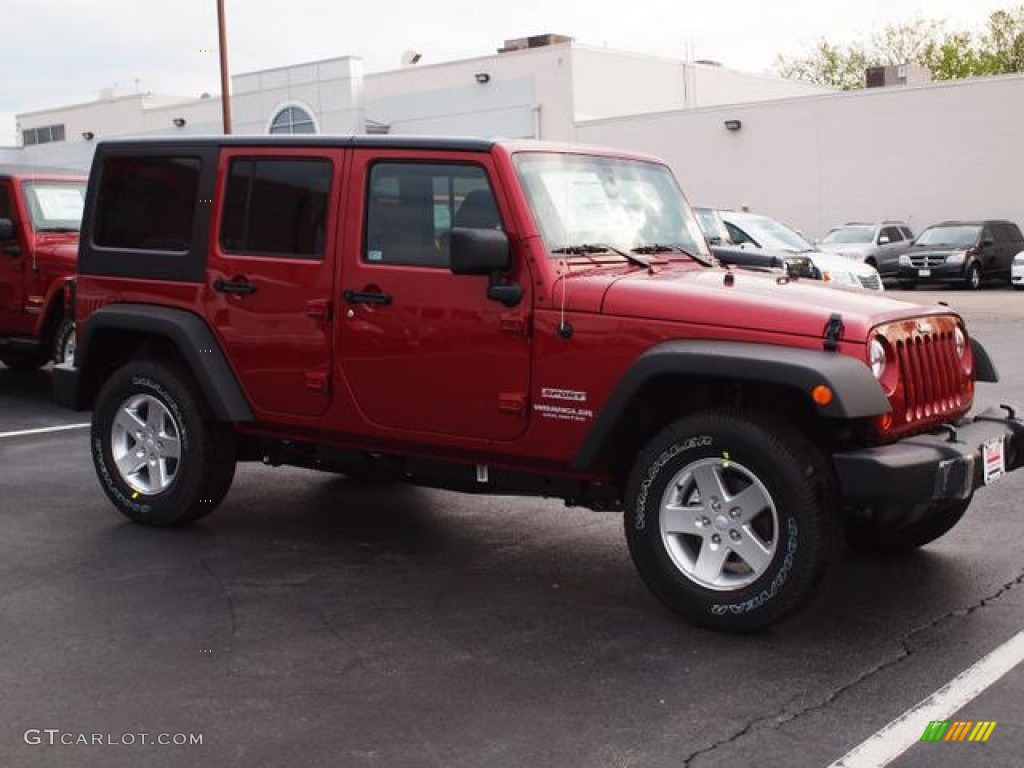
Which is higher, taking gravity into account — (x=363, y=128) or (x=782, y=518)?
(x=363, y=128)

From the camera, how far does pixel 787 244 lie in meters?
20.5

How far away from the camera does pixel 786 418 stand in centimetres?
526

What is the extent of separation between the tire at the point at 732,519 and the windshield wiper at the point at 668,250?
119 centimetres

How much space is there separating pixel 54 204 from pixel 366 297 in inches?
299

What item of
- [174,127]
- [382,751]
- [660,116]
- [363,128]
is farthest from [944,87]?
[382,751]

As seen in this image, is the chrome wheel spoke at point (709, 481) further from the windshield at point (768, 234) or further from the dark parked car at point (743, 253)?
the windshield at point (768, 234)

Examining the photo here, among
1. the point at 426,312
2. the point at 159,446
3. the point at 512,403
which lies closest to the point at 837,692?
the point at 512,403

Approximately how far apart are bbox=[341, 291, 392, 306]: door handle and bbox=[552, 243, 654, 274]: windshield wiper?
840mm

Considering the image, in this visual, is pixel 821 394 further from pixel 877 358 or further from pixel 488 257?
pixel 488 257

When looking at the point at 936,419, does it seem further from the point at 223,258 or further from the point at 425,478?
the point at 223,258

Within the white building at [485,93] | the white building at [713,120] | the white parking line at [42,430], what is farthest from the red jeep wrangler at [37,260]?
the white building at [485,93]

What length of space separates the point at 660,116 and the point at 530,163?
3657cm

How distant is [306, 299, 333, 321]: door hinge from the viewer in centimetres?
629

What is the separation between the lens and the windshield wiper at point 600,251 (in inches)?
230
